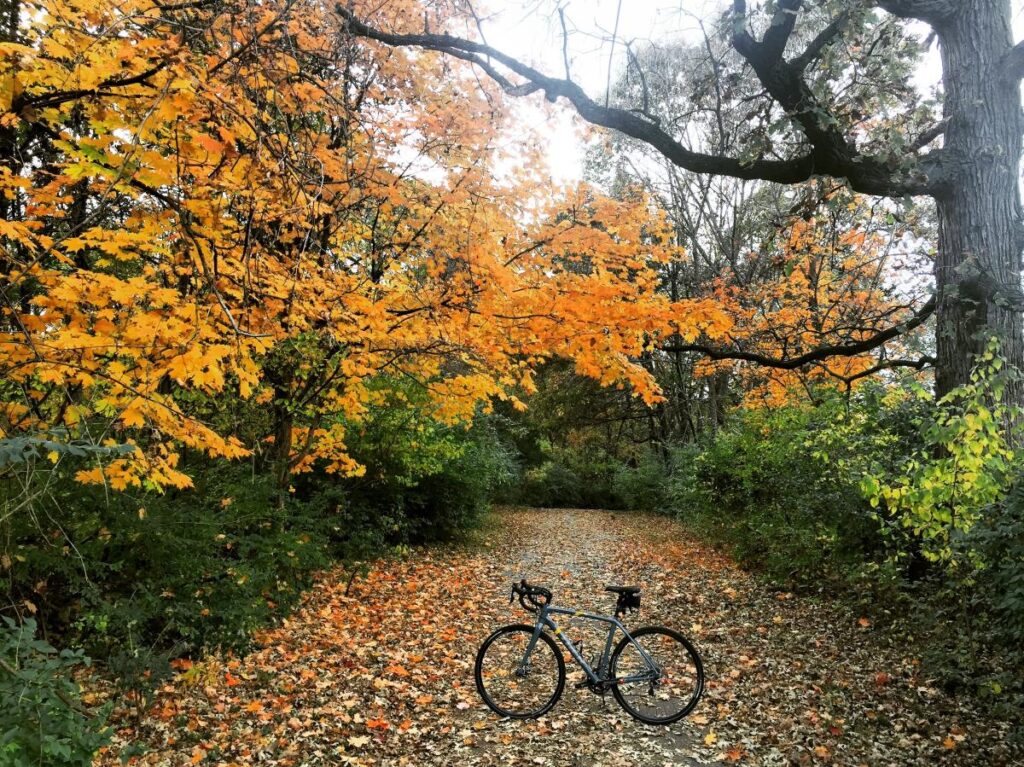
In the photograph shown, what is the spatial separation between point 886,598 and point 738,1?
6.45 metres

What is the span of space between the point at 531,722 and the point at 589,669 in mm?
623

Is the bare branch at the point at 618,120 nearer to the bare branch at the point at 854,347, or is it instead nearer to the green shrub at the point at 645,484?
the bare branch at the point at 854,347

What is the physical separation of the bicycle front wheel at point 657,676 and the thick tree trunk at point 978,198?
3.72 meters

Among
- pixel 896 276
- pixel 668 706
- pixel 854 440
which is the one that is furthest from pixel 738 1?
pixel 896 276

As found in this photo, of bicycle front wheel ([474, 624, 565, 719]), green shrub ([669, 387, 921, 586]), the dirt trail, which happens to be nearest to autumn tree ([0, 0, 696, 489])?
the dirt trail

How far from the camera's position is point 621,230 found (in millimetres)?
7777

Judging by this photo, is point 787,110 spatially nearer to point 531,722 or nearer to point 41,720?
→ point 531,722

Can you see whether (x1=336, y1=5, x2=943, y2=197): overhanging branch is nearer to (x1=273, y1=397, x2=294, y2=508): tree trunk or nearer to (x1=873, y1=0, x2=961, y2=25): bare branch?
(x1=873, y1=0, x2=961, y2=25): bare branch

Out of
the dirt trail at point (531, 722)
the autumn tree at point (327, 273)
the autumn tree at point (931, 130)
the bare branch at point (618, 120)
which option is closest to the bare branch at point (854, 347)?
the autumn tree at point (931, 130)

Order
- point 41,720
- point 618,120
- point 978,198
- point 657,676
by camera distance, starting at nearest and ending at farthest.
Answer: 1. point 41,720
2. point 657,676
3. point 978,198
4. point 618,120

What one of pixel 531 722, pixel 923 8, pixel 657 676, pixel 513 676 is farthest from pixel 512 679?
pixel 923 8

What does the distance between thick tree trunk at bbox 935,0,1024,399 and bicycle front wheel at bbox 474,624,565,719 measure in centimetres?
474

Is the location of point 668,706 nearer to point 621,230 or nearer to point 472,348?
point 472,348

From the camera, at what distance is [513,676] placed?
5.16m
